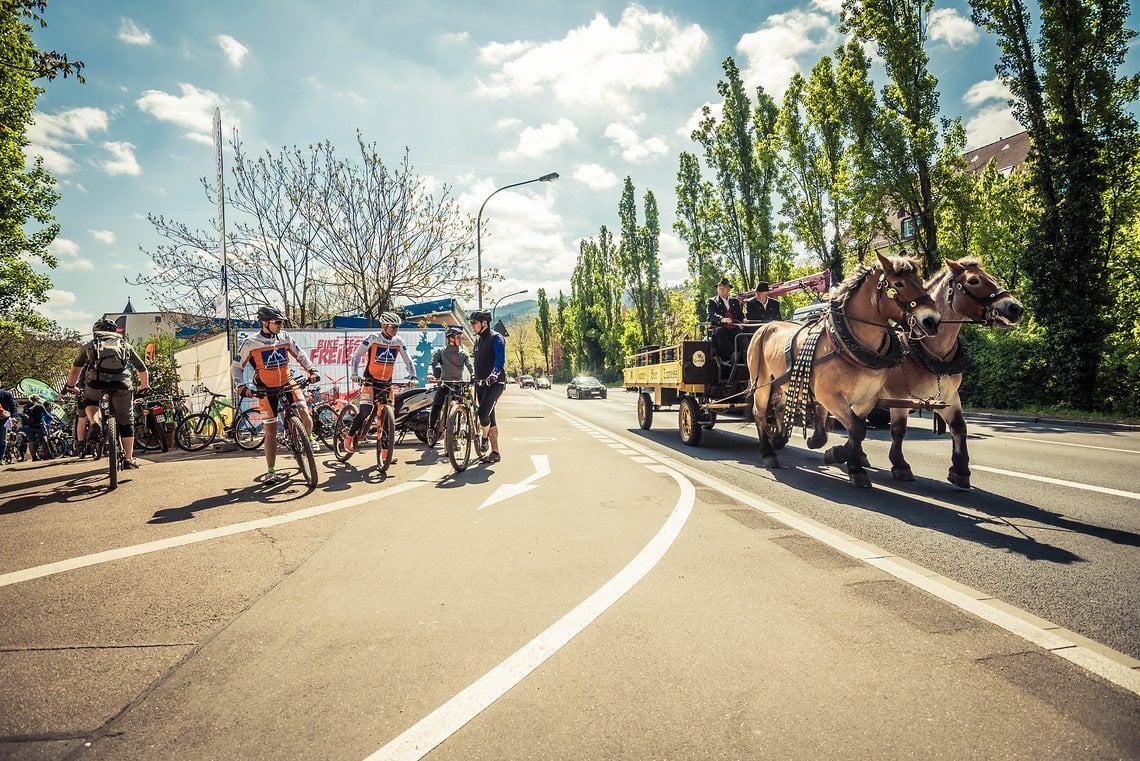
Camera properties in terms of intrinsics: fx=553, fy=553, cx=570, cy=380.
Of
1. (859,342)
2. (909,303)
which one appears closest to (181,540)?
(859,342)

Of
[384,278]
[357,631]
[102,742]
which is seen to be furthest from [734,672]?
[384,278]

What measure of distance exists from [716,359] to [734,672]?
782 cm

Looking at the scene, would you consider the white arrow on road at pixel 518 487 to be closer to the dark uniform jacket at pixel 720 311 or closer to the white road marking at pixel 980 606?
the white road marking at pixel 980 606

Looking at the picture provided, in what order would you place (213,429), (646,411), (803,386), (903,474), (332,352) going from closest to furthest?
(903,474) < (803,386) < (213,429) < (332,352) < (646,411)

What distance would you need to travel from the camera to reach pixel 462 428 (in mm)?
7715

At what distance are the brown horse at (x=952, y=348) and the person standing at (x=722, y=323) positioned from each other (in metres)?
3.82

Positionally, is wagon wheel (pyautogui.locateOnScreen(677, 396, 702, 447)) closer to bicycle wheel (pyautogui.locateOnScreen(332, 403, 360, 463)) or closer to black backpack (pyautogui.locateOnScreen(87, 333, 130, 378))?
bicycle wheel (pyautogui.locateOnScreen(332, 403, 360, 463))

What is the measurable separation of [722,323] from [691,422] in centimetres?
184

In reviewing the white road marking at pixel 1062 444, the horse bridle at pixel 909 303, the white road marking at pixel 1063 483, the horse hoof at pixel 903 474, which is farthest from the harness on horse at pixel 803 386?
the white road marking at pixel 1062 444

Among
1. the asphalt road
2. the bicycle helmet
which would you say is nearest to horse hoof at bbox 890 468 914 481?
the asphalt road

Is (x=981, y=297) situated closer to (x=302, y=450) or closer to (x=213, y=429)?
(x=302, y=450)

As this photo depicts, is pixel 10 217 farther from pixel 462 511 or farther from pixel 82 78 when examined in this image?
pixel 462 511

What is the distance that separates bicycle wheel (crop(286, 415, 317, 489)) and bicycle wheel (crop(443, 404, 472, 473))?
5.38ft

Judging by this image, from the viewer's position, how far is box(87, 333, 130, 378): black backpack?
6.96 meters
